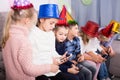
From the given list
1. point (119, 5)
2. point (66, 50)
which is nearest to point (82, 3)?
point (119, 5)

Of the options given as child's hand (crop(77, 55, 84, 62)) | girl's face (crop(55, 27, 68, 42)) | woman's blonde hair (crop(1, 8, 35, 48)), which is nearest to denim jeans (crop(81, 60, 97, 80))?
child's hand (crop(77, 55, 84, 62))

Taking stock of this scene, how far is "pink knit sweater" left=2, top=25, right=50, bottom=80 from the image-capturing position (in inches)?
41.9

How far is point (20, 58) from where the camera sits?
3.49 ft

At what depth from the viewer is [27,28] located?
1123mm

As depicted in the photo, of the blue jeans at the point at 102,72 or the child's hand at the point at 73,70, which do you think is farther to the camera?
the blue jeans at the point at 102,72

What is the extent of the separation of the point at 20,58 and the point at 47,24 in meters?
0.23

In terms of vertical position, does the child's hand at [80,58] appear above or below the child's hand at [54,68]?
below

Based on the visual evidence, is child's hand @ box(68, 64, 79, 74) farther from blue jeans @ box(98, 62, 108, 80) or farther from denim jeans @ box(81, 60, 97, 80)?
blue jeans @ box(98, 62, 108, 80)

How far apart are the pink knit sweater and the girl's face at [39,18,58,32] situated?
100 millimetres

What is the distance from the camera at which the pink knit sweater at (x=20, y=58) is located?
1.06m

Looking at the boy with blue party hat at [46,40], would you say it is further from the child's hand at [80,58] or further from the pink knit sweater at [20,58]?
the child's hand at [80,58]

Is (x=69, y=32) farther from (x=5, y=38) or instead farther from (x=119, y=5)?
(x=119, y=5)

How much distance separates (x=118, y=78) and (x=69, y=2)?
2.65 ft

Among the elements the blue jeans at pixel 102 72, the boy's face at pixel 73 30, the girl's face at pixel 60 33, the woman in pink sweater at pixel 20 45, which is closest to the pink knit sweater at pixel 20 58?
the woman in pink sweater at pixel 20 45
